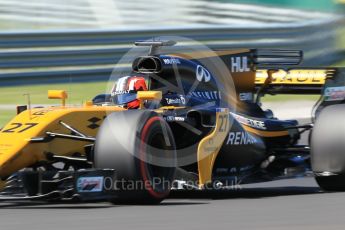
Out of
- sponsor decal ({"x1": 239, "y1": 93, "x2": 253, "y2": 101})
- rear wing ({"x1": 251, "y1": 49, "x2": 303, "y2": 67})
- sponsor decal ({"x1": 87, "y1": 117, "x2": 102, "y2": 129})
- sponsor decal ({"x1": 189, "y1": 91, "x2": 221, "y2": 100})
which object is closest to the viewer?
sponsor decal ({"x1": 87, "y1": 117, "x2": 102, "y2": 129})

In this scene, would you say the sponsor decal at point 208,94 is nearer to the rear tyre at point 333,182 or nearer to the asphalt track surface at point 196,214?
the asphalt track surface at point 196,214

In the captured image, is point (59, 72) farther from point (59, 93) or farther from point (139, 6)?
point (59, 93)

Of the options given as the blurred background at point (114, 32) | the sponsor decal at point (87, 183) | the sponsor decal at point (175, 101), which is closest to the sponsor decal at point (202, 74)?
the sponsor decal at point (175, 101)

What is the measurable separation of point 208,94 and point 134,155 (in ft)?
6.91

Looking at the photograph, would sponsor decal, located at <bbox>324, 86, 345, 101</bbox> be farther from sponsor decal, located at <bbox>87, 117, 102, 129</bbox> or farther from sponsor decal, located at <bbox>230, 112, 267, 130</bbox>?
sponsor decal, located at <bbox>87, 117, 102, 129</bbox>

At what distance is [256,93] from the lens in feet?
35.3

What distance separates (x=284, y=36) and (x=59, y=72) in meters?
5.18

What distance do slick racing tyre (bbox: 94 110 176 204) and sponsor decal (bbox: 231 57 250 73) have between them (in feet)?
7.96

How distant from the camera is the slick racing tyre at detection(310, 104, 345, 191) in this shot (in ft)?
29.3

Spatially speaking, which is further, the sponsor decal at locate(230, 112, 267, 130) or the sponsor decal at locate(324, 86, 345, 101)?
the sponsor decal at locate(324, 86, 345, 101)

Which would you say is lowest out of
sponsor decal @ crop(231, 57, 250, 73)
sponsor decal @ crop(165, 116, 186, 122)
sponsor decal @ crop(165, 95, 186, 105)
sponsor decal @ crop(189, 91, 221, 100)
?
sponsor decal @ crop(165, 116, 186, 122)

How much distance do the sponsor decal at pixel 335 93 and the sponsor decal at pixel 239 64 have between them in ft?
3.26

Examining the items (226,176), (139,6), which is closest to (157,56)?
(226,176)

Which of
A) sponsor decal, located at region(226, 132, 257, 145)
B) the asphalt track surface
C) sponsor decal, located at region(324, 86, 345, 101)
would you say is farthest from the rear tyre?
sponsor decal, located at region(324, 86, 345, 101)
